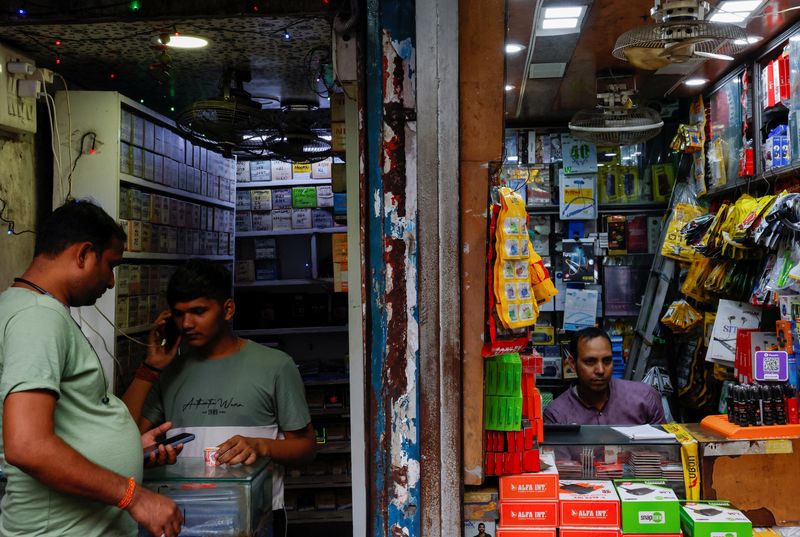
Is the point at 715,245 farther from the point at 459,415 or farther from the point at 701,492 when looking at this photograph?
the point at 459,415

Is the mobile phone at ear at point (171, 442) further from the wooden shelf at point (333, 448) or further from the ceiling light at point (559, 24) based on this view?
the wooden shelf at point (333, 448)

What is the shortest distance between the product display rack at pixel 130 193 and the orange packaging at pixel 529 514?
2.09 meters

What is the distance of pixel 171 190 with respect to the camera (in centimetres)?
421

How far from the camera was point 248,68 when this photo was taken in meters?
3.74

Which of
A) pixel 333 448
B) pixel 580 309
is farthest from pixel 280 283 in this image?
pixel 580 309

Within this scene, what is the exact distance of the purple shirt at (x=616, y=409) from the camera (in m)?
3.62

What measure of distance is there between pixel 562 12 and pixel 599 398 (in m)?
2.01

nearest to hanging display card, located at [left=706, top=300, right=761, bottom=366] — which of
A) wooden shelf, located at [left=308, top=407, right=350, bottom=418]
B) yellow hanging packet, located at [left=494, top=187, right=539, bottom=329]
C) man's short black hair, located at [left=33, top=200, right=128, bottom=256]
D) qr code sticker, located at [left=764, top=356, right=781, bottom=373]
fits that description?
qr code sticker, located at [left=764, top=356, right=781, bottom=373]

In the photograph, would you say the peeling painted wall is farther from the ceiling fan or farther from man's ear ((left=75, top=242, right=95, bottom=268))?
the ceiling fan

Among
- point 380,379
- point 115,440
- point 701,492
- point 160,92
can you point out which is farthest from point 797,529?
point 160,92

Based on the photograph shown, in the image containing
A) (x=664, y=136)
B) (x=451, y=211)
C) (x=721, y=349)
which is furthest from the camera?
(x=664, y=136)

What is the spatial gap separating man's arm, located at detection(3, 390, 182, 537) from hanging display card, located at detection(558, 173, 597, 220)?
4.65m

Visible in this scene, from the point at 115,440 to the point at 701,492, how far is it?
187 centimetres

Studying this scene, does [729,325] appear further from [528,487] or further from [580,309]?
[528,487]
